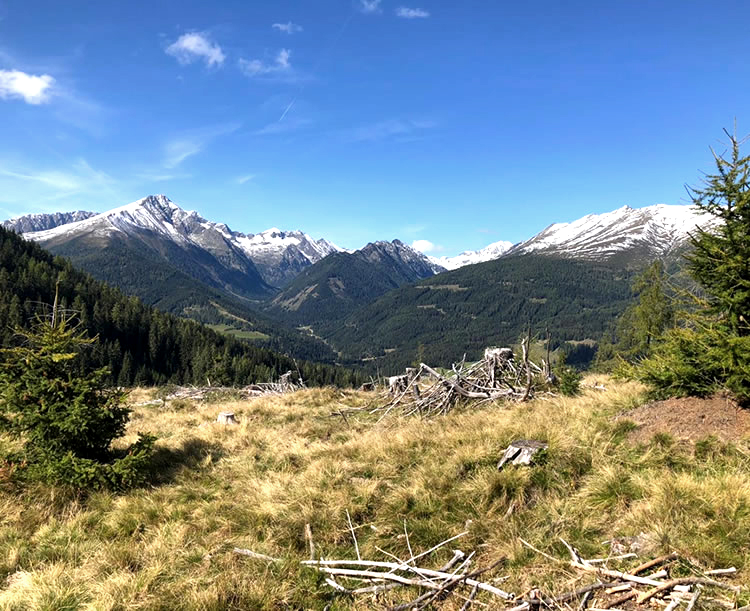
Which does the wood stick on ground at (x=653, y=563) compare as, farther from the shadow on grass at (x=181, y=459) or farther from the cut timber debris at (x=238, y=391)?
the cut timber debris at (x=238, y=391)

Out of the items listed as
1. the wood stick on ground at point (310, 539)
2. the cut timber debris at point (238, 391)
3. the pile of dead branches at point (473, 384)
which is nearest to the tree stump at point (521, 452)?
the wood stick on ground at point (310, 539)

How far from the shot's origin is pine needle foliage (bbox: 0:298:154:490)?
831 cm

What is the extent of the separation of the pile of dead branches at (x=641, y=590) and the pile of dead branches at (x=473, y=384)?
932 centimetres

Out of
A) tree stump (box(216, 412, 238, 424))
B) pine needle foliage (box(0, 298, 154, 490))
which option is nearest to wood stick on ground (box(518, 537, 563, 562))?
pine needle foliage (box(0, 298, 154, 490))

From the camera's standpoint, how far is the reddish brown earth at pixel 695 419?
815cm

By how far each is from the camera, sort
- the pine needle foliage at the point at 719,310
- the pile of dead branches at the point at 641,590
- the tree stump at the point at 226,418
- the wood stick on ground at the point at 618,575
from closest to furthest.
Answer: the pile of dead branches at the point at 641,590, the wood stick on ground at the point at 618,575, the pine needle foliage at the point at 719,310, the tree stump at the point at 226,418

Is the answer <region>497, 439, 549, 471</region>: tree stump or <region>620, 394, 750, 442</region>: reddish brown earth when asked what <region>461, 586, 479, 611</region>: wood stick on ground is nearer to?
<region>497, 439, 549, 471</region>: tree stump

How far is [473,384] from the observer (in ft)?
52.5

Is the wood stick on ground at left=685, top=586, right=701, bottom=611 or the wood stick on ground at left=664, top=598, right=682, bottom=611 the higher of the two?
the wood stick on ground at left=685, top=586, right=701, bottom=611

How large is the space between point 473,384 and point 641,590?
11467mm

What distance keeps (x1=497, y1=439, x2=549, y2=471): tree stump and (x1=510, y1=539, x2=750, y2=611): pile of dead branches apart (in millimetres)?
3249

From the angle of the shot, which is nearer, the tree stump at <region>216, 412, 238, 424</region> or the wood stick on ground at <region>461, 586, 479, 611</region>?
the wood stick on ground at <region>461, 586, 479, 611</region>

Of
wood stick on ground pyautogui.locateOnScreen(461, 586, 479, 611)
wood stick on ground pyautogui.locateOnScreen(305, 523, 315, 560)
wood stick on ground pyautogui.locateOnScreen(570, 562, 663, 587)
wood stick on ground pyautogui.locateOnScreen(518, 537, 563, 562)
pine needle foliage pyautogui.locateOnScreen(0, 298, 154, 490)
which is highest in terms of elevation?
pine needle foliage pyautogui.locateOnScreen(0, 298, 154, 490)

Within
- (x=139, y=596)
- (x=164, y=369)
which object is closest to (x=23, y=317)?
(x=164, y=369)
